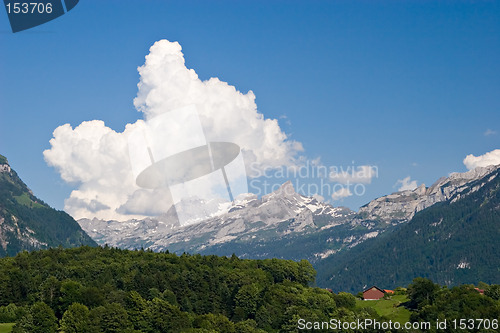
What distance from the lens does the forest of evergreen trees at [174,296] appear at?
114562 mm

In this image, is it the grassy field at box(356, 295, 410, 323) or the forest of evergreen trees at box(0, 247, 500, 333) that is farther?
the grassy field at box(356, 295, 410, 323)

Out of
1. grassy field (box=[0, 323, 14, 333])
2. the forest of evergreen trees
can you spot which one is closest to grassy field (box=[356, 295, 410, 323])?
the forest of evergreen trees

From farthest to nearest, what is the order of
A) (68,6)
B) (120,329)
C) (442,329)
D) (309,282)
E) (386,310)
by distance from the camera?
(309,282) → (386,310) → (442,329) → (120,329) → (68,6)

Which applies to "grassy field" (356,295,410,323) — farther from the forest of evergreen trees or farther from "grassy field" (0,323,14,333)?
"grassy field" (0,323,14,333)

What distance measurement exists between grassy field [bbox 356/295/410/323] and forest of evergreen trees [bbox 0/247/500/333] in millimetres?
3433

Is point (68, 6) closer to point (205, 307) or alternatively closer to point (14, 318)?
point (14, 318)

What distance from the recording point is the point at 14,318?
11938cm

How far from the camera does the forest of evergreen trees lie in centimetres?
11456

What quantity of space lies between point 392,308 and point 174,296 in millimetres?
55929

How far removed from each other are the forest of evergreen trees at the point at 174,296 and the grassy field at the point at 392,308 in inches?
135

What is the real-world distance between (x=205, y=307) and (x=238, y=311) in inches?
329

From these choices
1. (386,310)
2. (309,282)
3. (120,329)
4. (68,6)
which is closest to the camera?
A: (68,6)

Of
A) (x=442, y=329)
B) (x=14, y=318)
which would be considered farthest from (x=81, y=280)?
(x=442, y=329)

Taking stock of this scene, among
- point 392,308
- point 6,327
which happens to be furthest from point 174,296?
point 392,308
